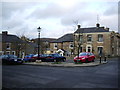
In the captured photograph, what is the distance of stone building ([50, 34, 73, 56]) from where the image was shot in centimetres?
4631

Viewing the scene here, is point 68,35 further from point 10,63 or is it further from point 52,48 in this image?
point 10,63

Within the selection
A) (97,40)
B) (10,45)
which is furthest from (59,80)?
(10,45)

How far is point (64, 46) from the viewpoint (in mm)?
47656

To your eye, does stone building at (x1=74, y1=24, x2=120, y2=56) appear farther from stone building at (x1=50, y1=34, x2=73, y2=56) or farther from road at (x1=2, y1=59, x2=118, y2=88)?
road at (x1=2, y1=59, x2=118, y2=88)

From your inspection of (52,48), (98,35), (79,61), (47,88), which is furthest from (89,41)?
(47,88)

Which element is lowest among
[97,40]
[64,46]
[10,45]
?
[64,46]

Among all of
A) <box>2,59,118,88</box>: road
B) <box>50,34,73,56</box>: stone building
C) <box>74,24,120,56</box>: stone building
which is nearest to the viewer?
<box>2,59,118,88</box>: road

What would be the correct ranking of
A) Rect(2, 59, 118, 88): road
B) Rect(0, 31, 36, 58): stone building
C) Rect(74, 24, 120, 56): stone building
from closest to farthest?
Rect(2, 59, 118, 88): road → Rect(74, 24, 120, 56): stone building → Rect(0, 31, 36, 58): stone building

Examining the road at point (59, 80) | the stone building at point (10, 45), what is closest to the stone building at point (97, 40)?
the stone building at point (10, 45)

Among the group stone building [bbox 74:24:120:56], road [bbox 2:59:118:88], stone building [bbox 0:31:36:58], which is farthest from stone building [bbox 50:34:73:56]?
road [bbox 2:59:118:88]

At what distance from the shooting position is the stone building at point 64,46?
46.3 meters

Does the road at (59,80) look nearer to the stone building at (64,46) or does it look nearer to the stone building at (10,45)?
the stone building at (64,46)

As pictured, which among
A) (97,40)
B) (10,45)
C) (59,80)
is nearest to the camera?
(59,80)

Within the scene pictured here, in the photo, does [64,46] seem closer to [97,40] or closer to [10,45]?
[97,40]
